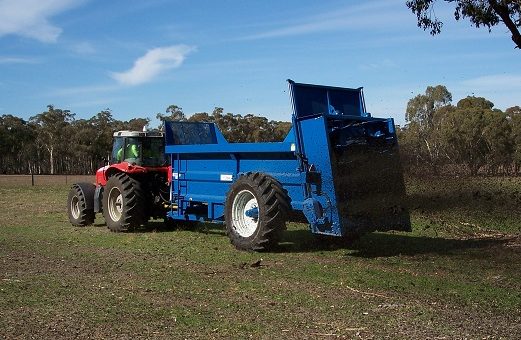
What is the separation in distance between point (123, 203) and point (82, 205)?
247cm

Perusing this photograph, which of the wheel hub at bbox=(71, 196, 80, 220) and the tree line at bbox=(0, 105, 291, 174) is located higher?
the tree line at bbox=(0, 105, 291, 174)

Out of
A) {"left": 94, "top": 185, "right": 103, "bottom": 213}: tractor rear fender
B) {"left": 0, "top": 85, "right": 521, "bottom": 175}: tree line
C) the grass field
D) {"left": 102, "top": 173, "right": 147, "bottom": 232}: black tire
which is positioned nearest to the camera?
the grass field

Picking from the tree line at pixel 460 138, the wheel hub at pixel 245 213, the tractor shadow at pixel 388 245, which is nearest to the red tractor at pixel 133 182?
the wheel hub at pixel 245 213

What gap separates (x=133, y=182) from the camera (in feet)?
44.9

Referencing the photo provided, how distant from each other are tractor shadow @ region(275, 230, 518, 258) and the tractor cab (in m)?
4.15

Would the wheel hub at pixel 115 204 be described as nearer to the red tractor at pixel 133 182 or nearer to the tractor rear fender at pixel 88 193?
the red tractor at pixel 133 182

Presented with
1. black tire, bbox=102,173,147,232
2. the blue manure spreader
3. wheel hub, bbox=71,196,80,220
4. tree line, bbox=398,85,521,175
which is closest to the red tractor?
black tire, bbox=102,173,147,232

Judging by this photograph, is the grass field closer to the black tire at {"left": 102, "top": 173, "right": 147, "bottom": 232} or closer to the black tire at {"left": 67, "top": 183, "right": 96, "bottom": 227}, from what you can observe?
the black tire at {"left": 102, "top": 173, "right": 147, "bottom": 232}

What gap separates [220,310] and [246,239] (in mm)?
4005

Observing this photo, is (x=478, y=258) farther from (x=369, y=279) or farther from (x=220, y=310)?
(x=220, y=310)

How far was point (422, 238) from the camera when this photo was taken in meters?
11.8

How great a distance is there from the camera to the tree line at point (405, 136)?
25966 mm

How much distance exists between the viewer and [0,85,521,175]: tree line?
25966 mm

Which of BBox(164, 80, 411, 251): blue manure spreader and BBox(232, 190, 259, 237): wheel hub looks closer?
BBox(164, 80, 411, 251): blue manure spreader
